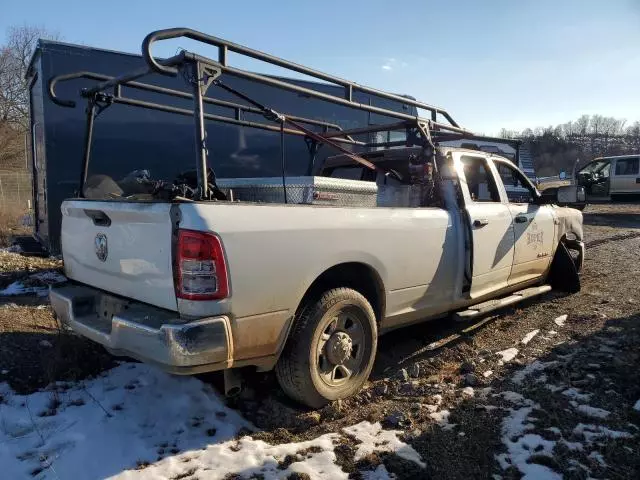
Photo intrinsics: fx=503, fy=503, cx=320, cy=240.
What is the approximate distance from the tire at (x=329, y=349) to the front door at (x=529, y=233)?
7.72 ft

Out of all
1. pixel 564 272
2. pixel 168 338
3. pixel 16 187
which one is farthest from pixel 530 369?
pixel 16 187

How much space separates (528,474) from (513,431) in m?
0.43

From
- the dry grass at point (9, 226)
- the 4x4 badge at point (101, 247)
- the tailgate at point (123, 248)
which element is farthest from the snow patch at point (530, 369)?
the dry grass at point (9, 226)

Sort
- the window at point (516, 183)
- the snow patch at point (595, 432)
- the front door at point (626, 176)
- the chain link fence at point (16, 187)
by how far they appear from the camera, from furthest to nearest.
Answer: the front door at point (626, 176) → the chain link fence at point (16, 187) → the window at point (516, 183) → the snow patch at point (595, 432)

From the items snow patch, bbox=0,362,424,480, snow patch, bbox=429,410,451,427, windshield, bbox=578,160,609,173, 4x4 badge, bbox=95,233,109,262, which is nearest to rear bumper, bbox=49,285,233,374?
4x4 badge, bbox=95,233,109,262

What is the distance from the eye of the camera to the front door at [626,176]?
20375 mm

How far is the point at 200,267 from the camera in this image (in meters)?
2.69

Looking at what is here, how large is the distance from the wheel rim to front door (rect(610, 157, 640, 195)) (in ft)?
69.1

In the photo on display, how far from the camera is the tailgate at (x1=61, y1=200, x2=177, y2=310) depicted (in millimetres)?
2814

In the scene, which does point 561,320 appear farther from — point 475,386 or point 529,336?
point 475,386

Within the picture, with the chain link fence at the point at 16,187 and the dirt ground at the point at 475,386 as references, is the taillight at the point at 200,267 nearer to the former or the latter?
the dirt ground at the point at 475,386

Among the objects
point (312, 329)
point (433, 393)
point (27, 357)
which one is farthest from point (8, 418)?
point (433, 393)

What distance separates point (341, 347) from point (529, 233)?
9.92 ft

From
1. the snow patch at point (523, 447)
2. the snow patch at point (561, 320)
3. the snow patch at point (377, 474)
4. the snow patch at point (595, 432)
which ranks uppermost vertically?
the snow patch at point (561, 320)
